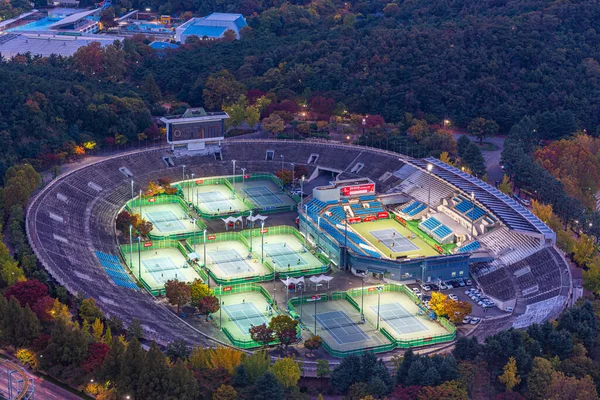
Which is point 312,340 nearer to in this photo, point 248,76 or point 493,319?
point 493,319

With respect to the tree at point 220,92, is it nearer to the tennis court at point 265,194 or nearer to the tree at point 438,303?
the tennis court at point 265,194

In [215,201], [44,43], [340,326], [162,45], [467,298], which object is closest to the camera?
[340,326]

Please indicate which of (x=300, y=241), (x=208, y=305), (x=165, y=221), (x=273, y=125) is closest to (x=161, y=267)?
(x=208, y=305)

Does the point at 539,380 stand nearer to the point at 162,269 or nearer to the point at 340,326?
the point at 340,326

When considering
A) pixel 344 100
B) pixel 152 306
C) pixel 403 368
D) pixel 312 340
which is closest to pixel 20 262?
pixel 152 306

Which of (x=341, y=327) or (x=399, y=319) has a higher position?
(x=341, y=327)

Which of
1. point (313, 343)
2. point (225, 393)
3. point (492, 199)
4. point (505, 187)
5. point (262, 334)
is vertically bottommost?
point (505, 187)

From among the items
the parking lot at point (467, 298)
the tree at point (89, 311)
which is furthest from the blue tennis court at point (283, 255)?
the tree at point (89, 311)
